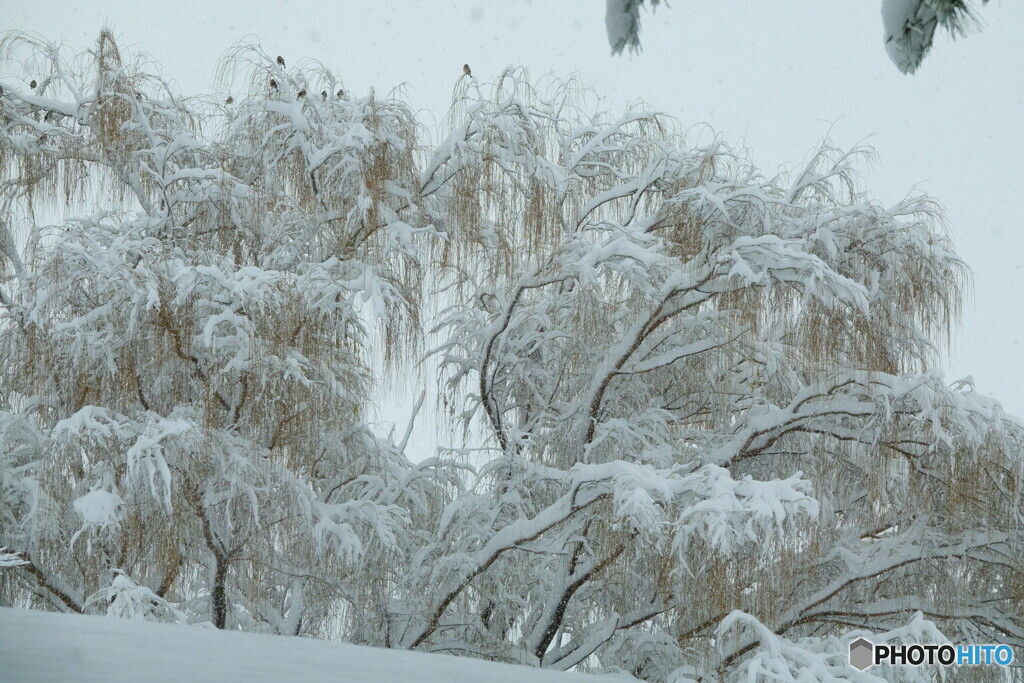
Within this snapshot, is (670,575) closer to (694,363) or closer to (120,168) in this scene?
(694,363)

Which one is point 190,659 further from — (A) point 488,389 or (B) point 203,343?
(A) point 488,389

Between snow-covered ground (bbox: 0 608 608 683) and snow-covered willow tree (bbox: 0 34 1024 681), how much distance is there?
234cm

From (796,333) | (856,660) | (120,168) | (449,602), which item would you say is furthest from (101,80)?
(856,660)

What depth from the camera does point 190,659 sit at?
103 centimetres

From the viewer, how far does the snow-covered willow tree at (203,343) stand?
3.91 metres

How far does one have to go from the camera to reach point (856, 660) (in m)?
3.93

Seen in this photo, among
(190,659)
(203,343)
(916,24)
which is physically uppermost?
(916,24)

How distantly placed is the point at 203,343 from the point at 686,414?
2473 millimetres

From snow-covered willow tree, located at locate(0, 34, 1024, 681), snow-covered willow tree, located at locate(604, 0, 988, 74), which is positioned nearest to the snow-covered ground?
snow-covered willow tree, located at locate(604, 0, 988, 74)

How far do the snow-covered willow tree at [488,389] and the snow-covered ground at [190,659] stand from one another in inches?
92.0

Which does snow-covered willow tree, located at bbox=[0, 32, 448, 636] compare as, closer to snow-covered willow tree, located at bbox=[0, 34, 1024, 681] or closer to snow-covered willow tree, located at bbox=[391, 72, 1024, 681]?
snow-covered willow tree, located at bbox=[0, 34, 1024, 681]

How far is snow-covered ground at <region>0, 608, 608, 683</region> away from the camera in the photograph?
0.97 meters

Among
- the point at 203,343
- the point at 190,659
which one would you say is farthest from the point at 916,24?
the point at 203,343

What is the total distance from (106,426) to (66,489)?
0.33 metres
